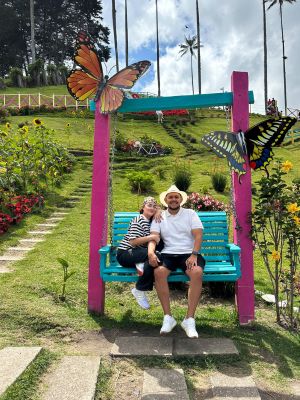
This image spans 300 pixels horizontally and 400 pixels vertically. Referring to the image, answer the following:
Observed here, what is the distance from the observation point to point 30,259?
575 centimetres

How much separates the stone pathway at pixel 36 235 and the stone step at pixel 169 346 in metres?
2.35

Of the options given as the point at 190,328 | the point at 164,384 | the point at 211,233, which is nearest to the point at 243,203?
the point at 211,233

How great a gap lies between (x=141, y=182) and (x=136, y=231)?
6.92 metres

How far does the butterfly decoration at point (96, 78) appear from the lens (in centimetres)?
432

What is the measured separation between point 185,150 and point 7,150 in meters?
10.9

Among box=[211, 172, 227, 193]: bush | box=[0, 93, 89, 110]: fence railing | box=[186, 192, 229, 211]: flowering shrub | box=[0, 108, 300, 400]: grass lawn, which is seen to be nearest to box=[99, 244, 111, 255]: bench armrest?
box=[0, 108, 300, 400]: grass lawn

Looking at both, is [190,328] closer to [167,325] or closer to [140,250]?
[167,325]

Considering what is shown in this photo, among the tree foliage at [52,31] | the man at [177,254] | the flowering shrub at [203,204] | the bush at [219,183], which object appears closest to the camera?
the man at [177,254]

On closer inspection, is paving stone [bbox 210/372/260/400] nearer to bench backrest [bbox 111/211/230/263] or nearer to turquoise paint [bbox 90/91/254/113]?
bench backrest [bbox 111/211/230/263]

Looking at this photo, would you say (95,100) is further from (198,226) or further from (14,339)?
(14,339)

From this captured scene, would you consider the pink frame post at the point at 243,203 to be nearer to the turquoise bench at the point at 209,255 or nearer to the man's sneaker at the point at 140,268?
the turquoise bench at the point at 209,255

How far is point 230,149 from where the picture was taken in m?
4.07

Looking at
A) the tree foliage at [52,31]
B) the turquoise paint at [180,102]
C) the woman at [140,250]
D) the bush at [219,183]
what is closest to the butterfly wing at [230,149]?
the turquoise paint at [180,102]

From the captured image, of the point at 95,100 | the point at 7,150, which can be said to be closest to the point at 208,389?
the point at 95,100
